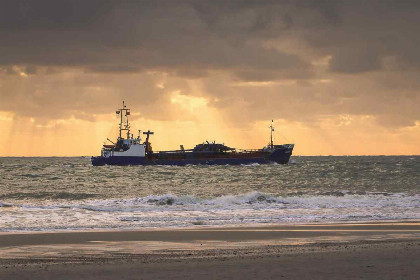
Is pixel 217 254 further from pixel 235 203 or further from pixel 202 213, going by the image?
pixel 235 203

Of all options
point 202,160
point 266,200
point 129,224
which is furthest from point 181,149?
point 129,224

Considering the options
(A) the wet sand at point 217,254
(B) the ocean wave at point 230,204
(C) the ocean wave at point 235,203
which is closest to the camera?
(A) the wet sand at point 217,254

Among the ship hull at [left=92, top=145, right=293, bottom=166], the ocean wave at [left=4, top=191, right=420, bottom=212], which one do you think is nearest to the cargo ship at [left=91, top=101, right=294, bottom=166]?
the ship hull at [left=92, top=145, right=293, bottom=166]

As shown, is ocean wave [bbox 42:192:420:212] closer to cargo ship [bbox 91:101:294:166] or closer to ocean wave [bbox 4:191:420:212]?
ocean wave [bbox 4:191:420:212]

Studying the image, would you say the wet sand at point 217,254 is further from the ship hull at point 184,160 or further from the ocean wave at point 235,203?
the ship hull at point 184,160

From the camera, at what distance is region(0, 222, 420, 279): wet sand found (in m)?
15.1

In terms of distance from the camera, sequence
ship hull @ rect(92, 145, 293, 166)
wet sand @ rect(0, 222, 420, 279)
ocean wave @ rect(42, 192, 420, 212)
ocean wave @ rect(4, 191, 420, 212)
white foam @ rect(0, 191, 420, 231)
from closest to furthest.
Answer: wet sand @ rect(0, 222, 420, 279)
white foam @ rect(0, 191, 420, 231)
ocean wave @ rect(4, 191, 420, 212)
ocean wave @ rect(42, 192, 420, 212)
ship hull @ rect(92, 145, 293, 166)

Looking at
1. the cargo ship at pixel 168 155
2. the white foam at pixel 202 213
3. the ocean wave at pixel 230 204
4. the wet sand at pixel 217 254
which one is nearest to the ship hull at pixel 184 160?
the cargo ship at pixel 168 155

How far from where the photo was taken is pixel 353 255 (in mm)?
17938

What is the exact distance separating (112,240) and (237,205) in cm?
2454

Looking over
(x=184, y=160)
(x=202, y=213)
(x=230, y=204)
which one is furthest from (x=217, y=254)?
(x=184, y=160)

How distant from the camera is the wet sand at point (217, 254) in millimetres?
15114

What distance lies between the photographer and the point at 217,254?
18656 mm

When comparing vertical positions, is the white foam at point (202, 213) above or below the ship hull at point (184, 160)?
below
